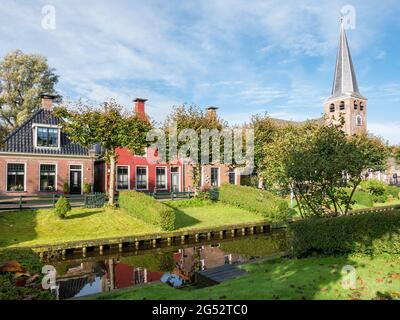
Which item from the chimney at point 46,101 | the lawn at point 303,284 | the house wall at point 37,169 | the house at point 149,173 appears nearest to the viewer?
the lawn at point 303,284

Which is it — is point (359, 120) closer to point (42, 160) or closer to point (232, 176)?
point (232, 176)

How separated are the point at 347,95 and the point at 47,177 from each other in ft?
172

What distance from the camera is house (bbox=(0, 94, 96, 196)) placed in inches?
1032

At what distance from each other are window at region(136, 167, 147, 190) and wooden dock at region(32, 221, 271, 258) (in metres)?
15.6

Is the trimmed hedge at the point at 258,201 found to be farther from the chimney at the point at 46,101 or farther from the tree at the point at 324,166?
the chimney at the point at 46,101

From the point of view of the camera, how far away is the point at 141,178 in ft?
106

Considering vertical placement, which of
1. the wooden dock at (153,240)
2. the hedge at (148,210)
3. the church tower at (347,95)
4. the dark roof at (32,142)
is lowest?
the wooden dock at (153,240)

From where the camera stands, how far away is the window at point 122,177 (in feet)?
102

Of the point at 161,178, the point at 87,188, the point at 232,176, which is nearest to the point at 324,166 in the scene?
the point at 87,188

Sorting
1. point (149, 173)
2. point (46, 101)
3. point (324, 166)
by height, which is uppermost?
point (46, 101)

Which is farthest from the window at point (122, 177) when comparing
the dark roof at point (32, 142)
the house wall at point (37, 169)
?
the dark roof at point (32, 142)

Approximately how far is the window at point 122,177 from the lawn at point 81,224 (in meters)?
11.2
